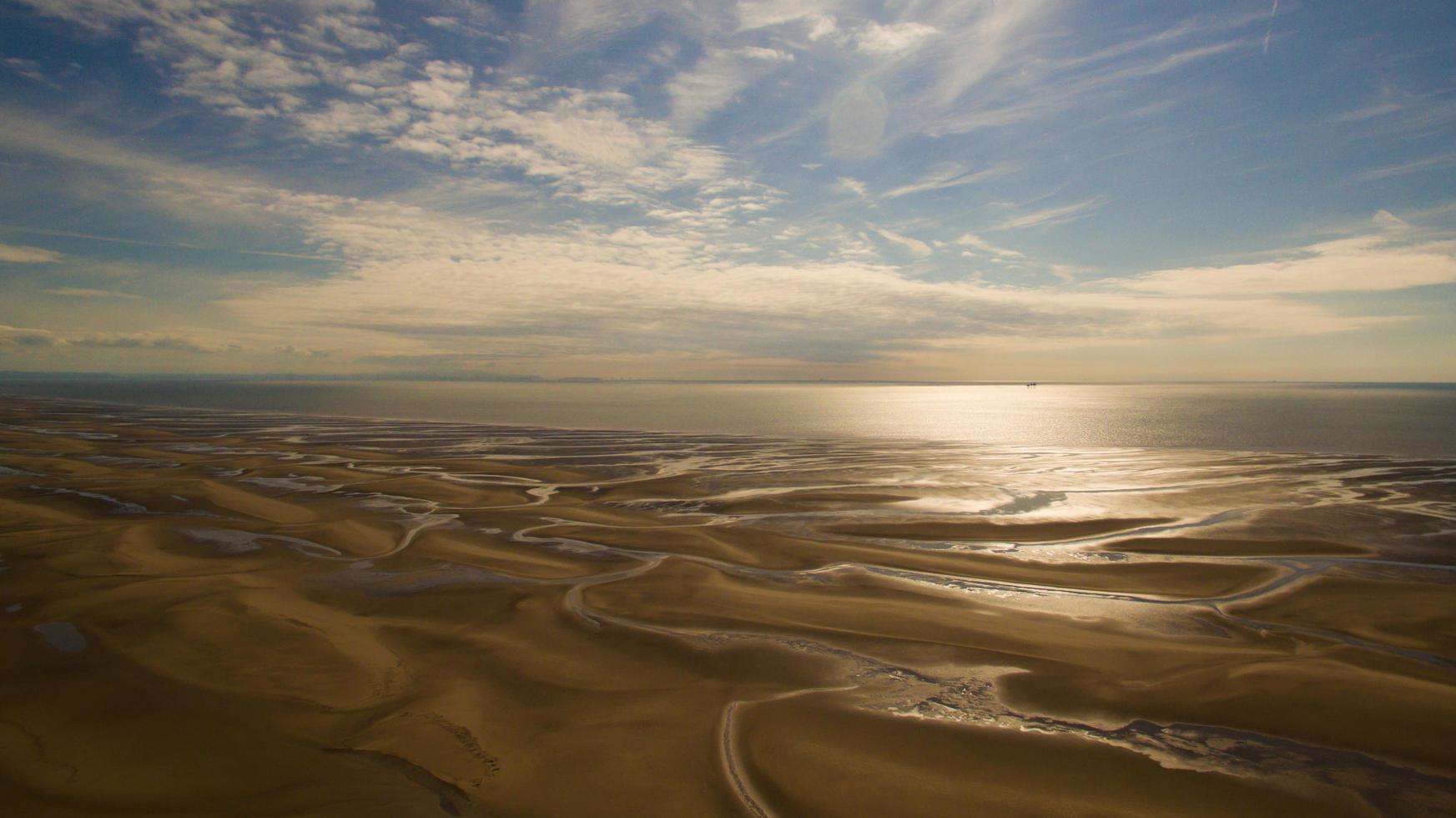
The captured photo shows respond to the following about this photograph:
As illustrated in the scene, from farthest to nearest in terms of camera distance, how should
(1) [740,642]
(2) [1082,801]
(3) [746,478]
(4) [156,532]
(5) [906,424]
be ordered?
(5) [906,424], (3) [746,478], (4) [156,532], (1) [740,642], (2) [1082,801]

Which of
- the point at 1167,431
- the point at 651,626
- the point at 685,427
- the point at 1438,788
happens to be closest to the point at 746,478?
the point at 651,626

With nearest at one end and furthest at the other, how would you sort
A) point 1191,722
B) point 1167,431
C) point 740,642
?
point 1191,722 < point 740,642 < point 1167,431

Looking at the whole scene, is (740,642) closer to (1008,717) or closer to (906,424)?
(1008,717)

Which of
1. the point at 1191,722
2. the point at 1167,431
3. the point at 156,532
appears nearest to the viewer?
the point at 1191,722

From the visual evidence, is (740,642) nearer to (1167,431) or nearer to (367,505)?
(367,505)

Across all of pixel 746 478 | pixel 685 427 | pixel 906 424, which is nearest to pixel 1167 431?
pixel 906 424

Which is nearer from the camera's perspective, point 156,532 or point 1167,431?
point 156,532
